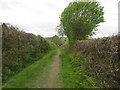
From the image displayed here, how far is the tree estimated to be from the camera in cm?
2555

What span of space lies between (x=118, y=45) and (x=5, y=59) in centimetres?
721

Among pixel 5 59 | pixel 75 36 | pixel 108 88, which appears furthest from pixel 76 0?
pixel 108 88

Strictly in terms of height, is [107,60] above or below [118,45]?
below

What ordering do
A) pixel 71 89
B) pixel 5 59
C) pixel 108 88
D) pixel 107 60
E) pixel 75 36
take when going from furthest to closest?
pixel 75 36
pixel 5 59
pixel 107 60
pixel 71 89
pixel 108 88

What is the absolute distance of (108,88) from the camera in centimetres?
620

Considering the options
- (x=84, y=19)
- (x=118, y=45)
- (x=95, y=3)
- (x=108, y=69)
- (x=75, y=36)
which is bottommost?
(x=108, y=69)

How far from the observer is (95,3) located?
29.1 meters

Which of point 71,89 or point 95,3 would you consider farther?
point 95,3

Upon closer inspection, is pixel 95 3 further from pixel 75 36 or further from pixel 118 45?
pixel 118 45

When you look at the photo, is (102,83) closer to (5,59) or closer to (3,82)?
(3,82)

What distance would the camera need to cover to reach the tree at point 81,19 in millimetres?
25552

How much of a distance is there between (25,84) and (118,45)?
538cm

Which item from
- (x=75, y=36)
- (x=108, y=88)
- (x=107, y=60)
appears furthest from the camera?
(x=75, y=36)

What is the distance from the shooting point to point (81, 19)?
25.7 m
